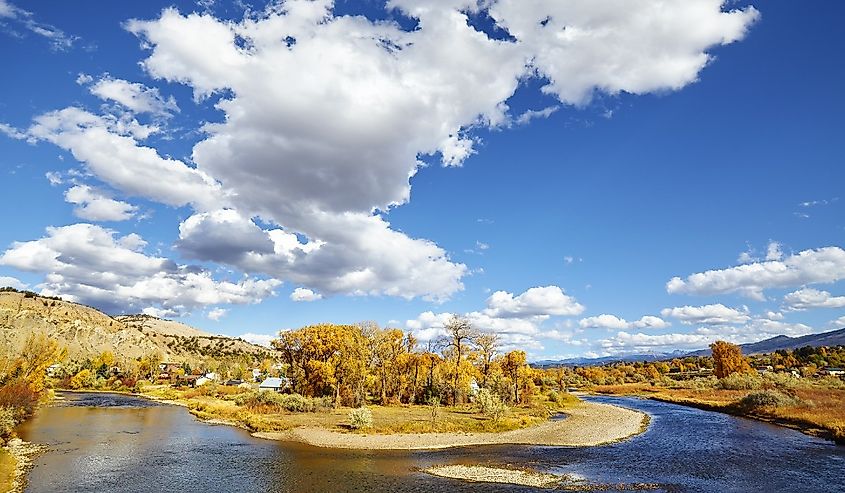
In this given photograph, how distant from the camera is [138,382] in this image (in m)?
138

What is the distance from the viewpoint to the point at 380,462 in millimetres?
37438

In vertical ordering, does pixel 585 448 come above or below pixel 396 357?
below

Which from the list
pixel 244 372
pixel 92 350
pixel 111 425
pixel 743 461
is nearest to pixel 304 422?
pixel 111 425

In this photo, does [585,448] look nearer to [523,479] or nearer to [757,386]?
[523,479]

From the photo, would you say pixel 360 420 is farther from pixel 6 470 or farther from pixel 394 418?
pixel 6 470

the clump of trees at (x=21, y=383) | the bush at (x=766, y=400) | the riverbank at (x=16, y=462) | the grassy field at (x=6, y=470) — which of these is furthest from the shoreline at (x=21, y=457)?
the bush at (x=766, y=400)

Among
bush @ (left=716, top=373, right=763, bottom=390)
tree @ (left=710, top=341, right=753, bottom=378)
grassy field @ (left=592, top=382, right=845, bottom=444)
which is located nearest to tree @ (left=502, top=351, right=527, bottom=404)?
grassy field @ (left=592, top=382, right=845, bottom=444)

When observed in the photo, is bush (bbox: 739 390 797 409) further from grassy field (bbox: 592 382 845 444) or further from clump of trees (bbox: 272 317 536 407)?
clump of trees (bbox: 272 317 536 407)

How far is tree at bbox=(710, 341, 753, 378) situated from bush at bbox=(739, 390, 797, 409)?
6008 cm

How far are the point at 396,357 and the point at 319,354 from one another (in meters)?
12.5

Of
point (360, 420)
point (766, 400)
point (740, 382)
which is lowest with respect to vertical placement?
point (360, 420)

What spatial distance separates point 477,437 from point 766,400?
157 ft

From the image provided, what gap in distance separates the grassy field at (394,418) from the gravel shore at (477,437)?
2335mm

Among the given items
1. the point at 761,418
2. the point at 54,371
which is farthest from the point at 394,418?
the point at 54,371
